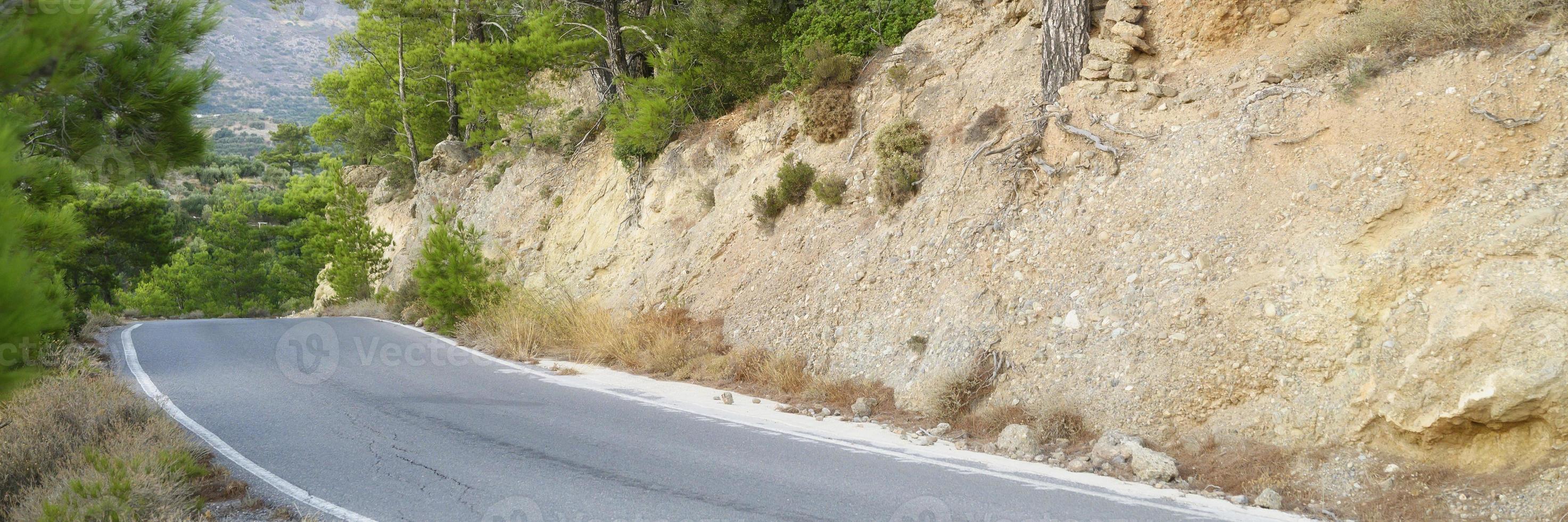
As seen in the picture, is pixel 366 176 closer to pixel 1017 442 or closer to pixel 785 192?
pixel 785 192

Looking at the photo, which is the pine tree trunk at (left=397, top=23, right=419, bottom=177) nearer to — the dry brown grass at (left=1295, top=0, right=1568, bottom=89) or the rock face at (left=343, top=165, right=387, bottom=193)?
the rock face at (left=343, top=165, right=387, bottom=193)

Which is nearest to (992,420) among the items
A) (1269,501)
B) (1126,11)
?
(1269,501)

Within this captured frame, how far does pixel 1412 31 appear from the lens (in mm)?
7621

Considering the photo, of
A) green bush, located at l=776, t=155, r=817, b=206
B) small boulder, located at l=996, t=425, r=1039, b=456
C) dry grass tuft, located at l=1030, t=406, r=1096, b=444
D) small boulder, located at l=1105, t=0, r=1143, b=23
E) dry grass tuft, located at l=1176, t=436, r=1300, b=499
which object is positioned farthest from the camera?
green bush, located at l=776, t=155, r=817, b=206

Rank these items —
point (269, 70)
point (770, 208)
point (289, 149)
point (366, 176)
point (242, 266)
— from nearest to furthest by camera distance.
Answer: point (770, 208) → point (366, 176) → point (242, 266) → point (289, 149) → point (269, 70)

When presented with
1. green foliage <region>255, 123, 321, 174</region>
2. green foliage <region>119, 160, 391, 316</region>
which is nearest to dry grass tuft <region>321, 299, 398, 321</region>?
green foliage <region>119, 160, 391, 316</region>

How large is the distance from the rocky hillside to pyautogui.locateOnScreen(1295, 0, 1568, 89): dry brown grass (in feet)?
0.53

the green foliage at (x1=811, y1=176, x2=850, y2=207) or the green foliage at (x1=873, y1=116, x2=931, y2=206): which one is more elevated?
the green foliage at (x1=873, y1=116, x2=931, y2=206)

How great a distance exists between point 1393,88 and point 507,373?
33.8ft

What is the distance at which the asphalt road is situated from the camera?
5.37m

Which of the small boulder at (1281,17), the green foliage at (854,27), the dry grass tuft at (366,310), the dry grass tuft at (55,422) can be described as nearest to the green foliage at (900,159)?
the green foliage at (854,27)

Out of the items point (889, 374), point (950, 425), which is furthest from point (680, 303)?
point (950, 425)

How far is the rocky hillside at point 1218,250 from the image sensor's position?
5586mm

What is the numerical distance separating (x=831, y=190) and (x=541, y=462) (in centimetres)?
699
